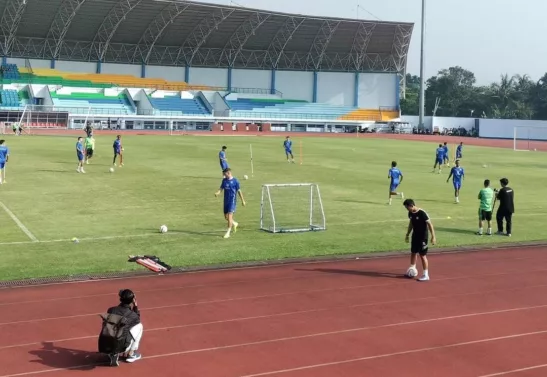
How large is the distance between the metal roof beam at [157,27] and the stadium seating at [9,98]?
2023 cm

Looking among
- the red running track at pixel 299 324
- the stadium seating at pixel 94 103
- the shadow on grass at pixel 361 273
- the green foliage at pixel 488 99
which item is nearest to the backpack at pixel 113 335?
the red running track at pixel 299 324

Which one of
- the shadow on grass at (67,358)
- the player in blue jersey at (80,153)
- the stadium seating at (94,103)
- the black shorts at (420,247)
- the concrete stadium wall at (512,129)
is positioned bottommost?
the shadow on grass at (67,358)

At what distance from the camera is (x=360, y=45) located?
104 m

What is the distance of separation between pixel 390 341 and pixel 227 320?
8.99ft

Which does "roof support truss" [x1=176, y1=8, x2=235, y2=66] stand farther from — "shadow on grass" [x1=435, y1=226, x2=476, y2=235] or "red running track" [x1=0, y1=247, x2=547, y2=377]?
"red running track" [x1=0, y1=247, x2=547, y2=377]

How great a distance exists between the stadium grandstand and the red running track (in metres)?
65.5

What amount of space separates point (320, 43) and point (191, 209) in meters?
82.8

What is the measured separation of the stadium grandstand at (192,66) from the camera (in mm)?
84500

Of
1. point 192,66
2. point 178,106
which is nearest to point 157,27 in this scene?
point 192,66

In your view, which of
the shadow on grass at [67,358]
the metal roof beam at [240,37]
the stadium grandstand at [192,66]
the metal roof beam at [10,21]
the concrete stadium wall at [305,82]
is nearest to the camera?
the shadow on grass at [67,358]

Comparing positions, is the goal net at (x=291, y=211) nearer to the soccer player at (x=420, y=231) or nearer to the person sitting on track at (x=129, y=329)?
the soccer player at (x=420, y=231)

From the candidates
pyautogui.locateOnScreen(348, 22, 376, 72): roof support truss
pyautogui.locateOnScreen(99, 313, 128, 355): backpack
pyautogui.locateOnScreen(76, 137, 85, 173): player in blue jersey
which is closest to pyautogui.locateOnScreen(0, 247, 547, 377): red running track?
pyautogui.locateOnScreen(99, 313, 128, 355): backpack

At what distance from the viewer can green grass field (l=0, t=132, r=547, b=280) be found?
16594 millimetres

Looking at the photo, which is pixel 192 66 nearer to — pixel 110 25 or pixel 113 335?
pixel 110 25
